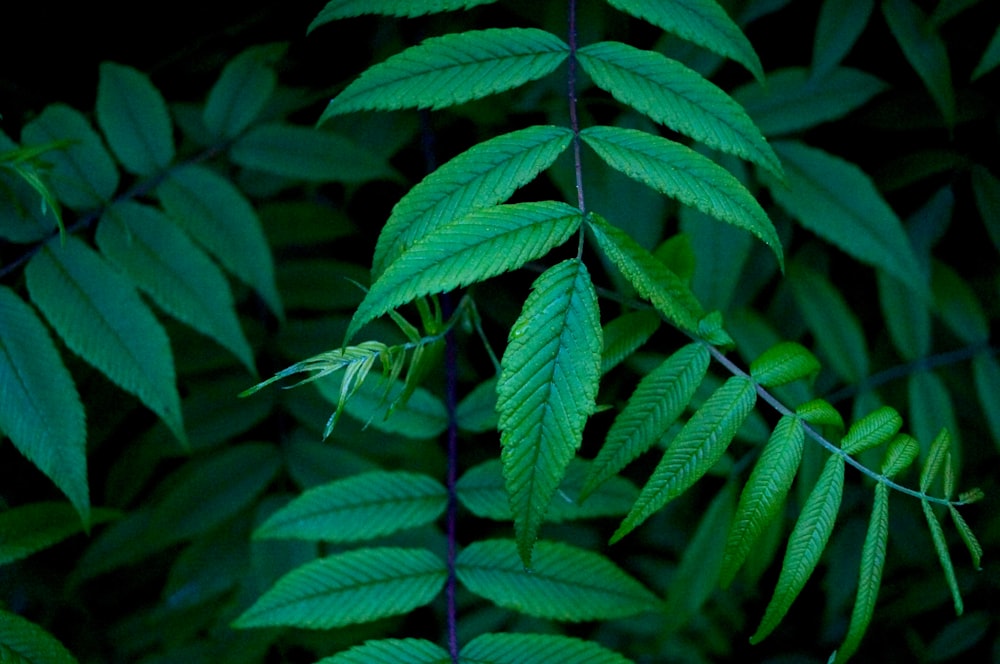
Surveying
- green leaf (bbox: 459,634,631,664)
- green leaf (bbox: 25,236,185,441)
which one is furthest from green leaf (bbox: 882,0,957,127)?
green leaf (bbox: 25,236,185,441)

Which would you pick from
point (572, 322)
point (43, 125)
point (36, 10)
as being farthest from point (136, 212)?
point (572, 322)

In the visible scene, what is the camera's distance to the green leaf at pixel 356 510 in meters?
1.33

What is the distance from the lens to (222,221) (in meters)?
1.54

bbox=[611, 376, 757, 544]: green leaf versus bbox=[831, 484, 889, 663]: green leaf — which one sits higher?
bbox=[611, 376, 757, 544]: green leaf

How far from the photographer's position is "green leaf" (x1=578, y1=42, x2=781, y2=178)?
1048mm

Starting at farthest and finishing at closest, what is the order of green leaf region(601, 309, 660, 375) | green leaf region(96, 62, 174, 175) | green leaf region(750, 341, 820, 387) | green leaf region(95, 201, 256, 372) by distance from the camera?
green leaf region(96, 62, 174, 175), green leaf region(95, 201, 256, 372), green leaf region(601, 309, 660, 375), green leaf region(750, 341, 820, 387)

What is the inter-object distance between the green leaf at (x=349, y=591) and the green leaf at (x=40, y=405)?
0.32 meters

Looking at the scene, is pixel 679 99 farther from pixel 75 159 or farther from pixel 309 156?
pixel 75 159

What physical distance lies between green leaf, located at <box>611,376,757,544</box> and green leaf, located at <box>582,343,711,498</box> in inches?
1.5

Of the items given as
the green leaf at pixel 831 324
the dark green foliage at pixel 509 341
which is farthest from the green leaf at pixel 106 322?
the green leaf at pixel 831 324

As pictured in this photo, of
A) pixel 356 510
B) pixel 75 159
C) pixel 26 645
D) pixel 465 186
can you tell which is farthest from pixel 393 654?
pixel 75 159

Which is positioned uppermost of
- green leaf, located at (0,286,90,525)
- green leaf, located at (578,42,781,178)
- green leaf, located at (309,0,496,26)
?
green leaf, located at (309,0,496,26)

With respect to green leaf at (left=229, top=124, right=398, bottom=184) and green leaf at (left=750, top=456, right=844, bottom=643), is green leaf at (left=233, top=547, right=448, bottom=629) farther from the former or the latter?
green leaf at (left=229, top=124, right=398, bottom=184)

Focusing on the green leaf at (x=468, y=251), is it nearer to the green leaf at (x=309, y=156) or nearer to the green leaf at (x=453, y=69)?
the green leaf at (x=453, y=69)
